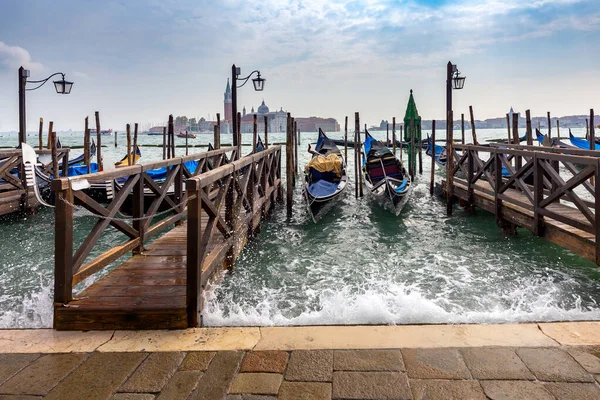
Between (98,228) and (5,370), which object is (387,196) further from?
(5,370)

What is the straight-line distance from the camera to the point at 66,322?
2.91 m

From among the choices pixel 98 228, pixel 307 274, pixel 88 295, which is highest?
pixel 98 228

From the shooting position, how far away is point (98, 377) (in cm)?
223

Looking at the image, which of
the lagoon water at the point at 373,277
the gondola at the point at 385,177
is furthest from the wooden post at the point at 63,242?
the gondola at the point at 385,177

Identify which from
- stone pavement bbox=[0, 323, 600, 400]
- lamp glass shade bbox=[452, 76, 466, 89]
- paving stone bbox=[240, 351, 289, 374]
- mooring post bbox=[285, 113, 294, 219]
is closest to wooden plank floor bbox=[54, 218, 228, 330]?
stone pavement bbox=[0, 323, 600, 400]

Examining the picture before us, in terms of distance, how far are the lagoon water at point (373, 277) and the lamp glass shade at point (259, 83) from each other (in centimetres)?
410

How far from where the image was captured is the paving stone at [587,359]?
7.25 feet

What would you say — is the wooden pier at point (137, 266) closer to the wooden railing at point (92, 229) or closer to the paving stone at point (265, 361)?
the wooden railing at point (92, 229)

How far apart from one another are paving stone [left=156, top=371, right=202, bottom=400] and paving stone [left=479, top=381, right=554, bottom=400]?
1.43 metres

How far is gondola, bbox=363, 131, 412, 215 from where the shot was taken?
976 cm

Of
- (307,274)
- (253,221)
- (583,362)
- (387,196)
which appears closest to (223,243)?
(307,274)

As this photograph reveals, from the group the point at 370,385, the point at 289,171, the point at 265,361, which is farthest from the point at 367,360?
the point at 289,171

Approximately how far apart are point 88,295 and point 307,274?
2.83 m

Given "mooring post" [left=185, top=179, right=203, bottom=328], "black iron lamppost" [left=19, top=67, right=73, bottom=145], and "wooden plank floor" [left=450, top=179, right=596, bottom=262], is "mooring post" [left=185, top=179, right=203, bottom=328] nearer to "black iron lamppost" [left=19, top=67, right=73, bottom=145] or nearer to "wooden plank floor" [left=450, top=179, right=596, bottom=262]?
"wooden plank floor" [left=450, top=179, right=596, bottom=262]
